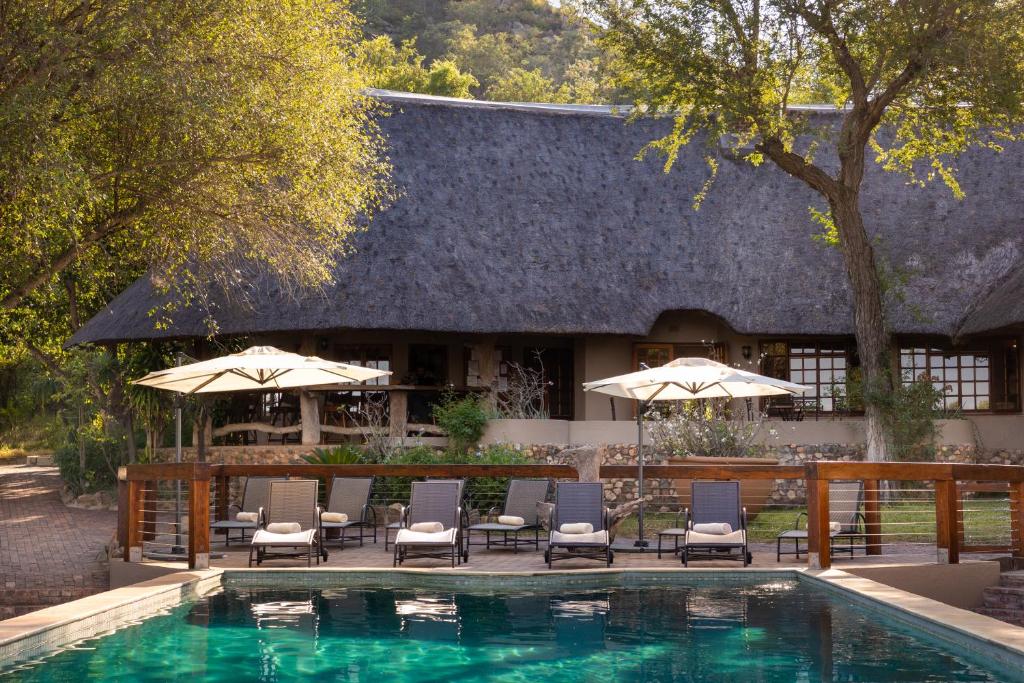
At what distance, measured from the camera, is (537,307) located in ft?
62.5

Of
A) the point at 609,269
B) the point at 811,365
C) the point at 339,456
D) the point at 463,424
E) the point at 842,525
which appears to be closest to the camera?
the point at 842,525

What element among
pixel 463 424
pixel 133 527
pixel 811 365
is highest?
pixel 811 365

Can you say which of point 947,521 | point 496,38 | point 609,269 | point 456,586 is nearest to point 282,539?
point 456,586

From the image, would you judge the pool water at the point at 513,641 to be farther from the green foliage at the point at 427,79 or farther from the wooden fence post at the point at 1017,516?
the green foliage at the point at 427,79

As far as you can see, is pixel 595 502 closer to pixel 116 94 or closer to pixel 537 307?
pixel 116 94

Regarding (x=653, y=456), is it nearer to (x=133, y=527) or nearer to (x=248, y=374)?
(x=248, y=374)

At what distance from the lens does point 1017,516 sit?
10.7 meters

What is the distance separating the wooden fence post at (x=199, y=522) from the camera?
10.2 metres

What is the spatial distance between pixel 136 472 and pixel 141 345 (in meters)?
10.9

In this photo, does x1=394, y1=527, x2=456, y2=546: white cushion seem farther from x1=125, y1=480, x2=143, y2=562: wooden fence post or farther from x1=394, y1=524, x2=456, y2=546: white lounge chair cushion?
x1=125, y1=480, x2=143, y2=562: wooden fence post

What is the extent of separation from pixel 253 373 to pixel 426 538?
129 inches

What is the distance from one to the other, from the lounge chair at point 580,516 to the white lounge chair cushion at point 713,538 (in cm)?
78

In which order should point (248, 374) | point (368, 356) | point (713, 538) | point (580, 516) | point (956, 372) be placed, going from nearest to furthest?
point (713, 538), point (580, 516), point (248, 374), point (368, 356), point (956, 372)

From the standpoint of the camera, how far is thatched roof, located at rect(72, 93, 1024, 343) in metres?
18.8
